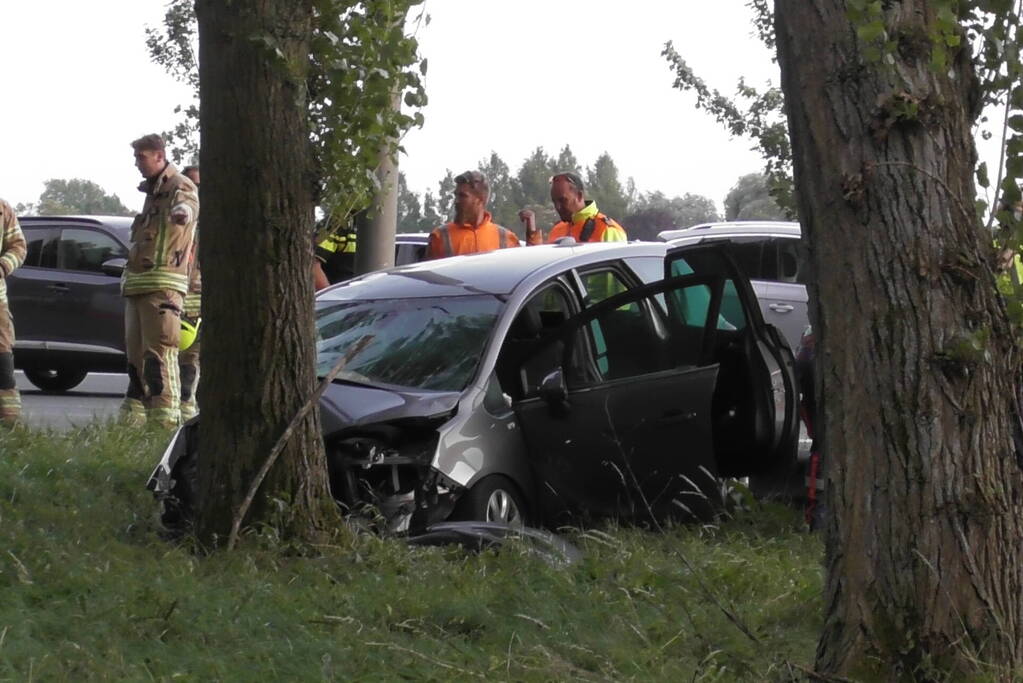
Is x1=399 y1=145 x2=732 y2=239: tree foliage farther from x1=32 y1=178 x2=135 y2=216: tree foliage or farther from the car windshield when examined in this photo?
the car windshield

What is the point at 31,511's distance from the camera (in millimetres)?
7398

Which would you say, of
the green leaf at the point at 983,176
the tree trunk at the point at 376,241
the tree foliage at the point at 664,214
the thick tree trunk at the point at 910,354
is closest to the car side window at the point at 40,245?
the tree trunk at the point at 376,241

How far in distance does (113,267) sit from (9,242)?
3.88 meters

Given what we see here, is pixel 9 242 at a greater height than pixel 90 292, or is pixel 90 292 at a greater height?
pixel 9 242

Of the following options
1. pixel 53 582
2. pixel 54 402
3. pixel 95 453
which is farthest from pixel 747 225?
pixel 53 582

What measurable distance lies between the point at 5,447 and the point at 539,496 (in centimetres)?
363

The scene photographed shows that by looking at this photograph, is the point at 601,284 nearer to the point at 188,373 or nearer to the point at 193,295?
the point at 193,295

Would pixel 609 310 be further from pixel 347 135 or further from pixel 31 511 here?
pixel 31 511

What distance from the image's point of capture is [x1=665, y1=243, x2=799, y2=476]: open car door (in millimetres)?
7430

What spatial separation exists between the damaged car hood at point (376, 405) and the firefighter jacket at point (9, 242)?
4.58 meters

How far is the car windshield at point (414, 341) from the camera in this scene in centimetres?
740

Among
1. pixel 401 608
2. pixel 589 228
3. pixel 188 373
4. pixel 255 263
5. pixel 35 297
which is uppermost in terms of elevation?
pixel 589 228

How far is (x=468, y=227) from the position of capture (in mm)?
10484

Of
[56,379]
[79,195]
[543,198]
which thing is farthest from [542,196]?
[56,379]
